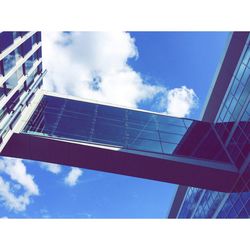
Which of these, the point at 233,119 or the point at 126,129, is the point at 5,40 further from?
the point at 233,119

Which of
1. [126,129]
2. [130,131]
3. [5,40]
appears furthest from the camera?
[126,129]

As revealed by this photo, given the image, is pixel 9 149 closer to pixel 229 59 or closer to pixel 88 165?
pixel 88 165

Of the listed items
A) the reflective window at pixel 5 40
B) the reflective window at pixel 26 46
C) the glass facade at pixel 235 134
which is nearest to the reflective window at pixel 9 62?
the reflective window at pixel 5 40

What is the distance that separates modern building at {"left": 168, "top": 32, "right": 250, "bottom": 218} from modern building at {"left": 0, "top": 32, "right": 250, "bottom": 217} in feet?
0.23

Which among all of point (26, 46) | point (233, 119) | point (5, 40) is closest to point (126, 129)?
point (233, 119)

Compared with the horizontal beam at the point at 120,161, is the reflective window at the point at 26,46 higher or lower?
higher

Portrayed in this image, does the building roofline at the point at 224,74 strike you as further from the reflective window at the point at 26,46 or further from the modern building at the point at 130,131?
the reflective window at the point at 26,46

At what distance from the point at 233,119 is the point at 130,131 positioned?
305 inches

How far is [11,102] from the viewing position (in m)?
17.7

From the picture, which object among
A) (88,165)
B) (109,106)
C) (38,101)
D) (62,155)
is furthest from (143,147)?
(38,101)

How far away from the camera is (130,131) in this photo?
2128cm

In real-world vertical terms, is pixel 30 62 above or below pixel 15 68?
above

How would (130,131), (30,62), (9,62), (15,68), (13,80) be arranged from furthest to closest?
(130,131), (30,62), (13,80), (15,68), (9,62)

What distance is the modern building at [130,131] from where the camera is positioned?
667 inches
